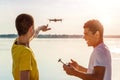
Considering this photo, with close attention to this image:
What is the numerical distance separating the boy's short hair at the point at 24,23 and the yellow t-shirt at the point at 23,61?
149 mm

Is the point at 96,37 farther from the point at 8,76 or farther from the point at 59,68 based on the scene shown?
the point at 59,68

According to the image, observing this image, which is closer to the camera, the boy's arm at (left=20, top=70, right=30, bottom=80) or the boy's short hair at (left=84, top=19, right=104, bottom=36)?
the boy's arm at (left=20, top=70, right=30, bottom=80)

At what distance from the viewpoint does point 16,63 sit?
4699 mm

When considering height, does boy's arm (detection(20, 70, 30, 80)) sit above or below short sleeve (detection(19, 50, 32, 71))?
below

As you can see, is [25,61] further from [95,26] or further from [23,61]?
[95,26]

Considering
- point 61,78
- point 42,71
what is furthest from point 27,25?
point 42,71

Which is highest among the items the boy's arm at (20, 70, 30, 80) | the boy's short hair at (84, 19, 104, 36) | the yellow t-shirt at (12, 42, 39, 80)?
the boy's short hair at (84, 19, 104, 36)

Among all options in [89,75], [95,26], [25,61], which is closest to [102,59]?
[89,75]

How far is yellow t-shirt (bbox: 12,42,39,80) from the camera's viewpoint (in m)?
4.61

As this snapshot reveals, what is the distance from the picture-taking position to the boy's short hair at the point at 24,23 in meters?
4.65

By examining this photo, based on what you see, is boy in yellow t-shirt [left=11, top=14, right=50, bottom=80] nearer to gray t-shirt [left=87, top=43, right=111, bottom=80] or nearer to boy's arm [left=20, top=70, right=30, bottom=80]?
boy's arm [left=20, top=70, right=30, bottom=80]

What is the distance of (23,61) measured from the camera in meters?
4.63

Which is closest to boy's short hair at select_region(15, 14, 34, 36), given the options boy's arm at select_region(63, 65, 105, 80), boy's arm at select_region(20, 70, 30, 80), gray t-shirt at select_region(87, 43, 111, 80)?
boy's arm at select_region(20, 70, 30, 80)

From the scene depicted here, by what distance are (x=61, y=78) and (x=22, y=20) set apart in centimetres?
1005
